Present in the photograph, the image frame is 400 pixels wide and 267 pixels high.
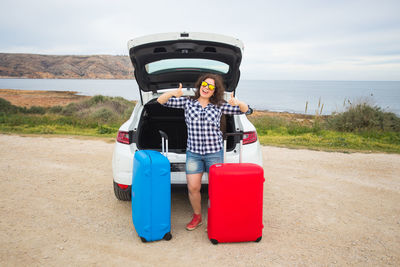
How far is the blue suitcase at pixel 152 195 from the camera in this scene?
8.75 feet

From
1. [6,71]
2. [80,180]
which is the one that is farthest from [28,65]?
[80,180]

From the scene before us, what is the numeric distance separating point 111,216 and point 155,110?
5.33ft

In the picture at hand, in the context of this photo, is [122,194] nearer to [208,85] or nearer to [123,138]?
[123,138]

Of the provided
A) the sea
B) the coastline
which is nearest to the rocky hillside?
the sea

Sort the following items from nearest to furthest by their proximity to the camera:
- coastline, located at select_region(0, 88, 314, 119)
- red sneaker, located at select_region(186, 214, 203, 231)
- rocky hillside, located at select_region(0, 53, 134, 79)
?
1. red sneaker, located at select_region(186, 214, 203, 231)
2. coastline, located at select_region(0, 88, 314, 119)
3. rocky hillside, located at select_region(0, 53, 134, 79)

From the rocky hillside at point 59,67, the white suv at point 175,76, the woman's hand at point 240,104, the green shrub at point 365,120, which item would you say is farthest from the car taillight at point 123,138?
the rocky hillside at point 59,67

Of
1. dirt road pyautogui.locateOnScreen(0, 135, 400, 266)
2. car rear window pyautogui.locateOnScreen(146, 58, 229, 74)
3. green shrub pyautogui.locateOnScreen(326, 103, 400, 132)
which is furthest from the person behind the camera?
green shrub pyautogui.locateOnScreen(326, 103, 400, 132)

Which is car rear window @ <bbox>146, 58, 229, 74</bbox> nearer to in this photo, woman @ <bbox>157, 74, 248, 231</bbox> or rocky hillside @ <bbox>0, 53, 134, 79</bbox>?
woman @ <bbox>157, 74, 248, 231</bbox>

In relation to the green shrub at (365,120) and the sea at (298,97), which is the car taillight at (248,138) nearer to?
the sea at (298,97)

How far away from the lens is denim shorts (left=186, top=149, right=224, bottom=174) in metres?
2.89

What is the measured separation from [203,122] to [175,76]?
1169 mm

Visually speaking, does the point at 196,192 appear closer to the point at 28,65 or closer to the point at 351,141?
the point at 351,141

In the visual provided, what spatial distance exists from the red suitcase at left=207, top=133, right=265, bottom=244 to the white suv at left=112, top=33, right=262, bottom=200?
433 millimetres

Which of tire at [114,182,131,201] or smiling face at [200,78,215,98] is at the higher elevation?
smiling face at [200,78,215,98]
